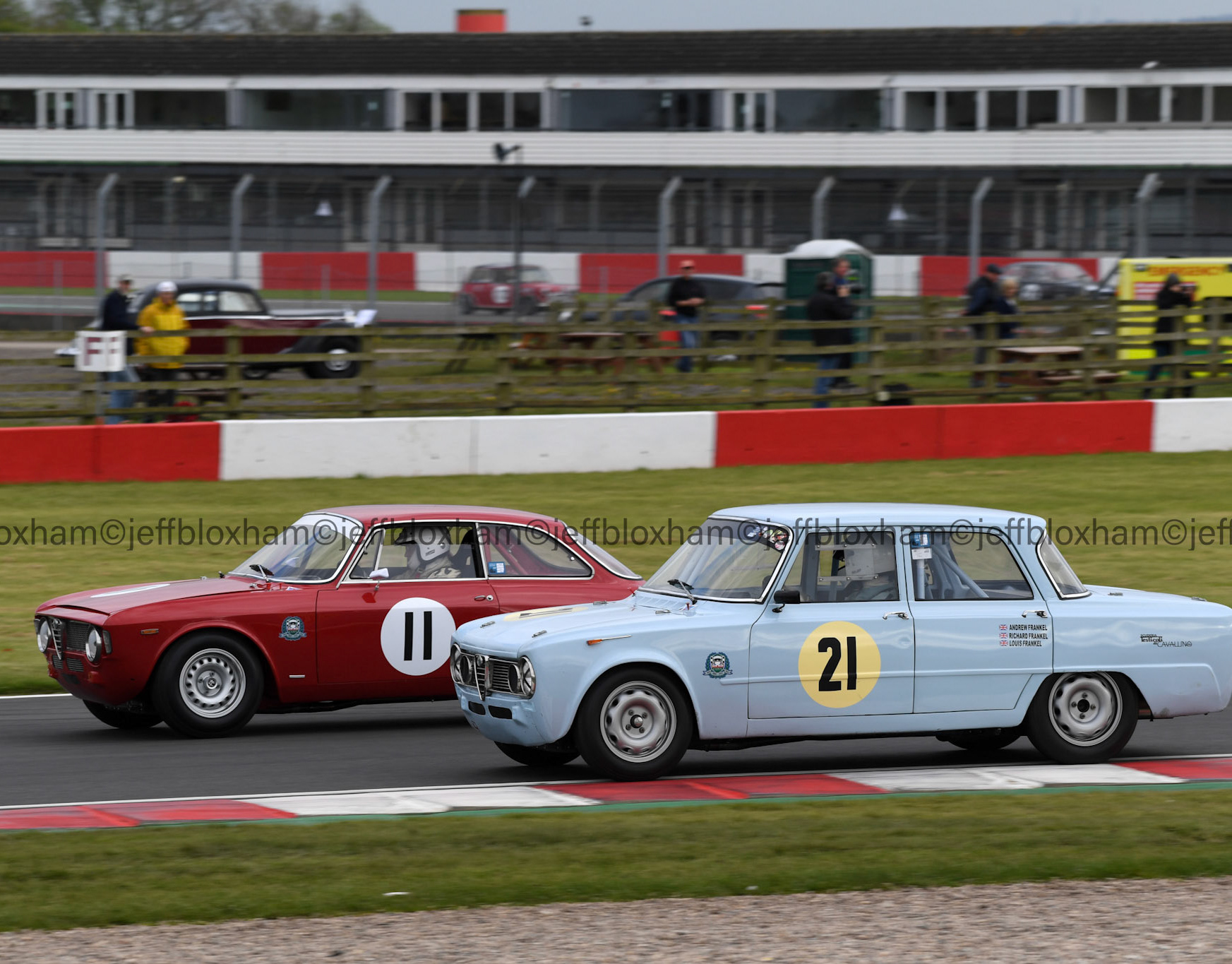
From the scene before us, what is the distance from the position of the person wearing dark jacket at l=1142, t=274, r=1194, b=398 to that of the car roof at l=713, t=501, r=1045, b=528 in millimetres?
15022

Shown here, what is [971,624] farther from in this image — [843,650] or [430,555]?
[430,555]

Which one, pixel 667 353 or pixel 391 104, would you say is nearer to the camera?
pixel 667 353

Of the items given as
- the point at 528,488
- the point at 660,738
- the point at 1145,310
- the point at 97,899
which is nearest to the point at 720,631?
the point at 660,738

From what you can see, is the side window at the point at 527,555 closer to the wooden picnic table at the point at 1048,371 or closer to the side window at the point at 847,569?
the side window at the point at 847,569

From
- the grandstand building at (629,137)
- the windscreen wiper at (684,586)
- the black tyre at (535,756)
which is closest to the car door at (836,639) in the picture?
the windscreen wiper at (684,586)

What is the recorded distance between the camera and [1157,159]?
43.3 meters

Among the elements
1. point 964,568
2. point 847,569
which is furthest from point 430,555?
point 964,568

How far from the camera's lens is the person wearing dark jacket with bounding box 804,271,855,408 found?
21062 mm

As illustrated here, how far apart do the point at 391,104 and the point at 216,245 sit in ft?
54.1

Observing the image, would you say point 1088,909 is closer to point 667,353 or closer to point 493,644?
point 493,644

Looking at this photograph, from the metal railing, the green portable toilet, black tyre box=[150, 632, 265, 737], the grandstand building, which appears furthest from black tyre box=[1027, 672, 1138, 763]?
the grandstand building

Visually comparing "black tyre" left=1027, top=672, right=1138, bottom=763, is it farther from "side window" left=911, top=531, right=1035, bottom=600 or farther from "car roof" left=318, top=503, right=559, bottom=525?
"car roof" left=318, top=503, right=559, bottom=525

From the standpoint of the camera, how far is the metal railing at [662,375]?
64.0ft

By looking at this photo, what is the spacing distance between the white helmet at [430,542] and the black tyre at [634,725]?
7.04 ft
